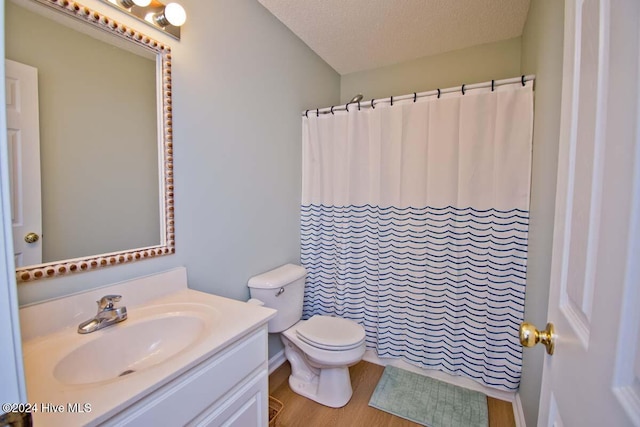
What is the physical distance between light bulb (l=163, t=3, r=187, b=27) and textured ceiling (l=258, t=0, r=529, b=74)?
74cm

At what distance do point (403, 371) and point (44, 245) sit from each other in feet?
6.89

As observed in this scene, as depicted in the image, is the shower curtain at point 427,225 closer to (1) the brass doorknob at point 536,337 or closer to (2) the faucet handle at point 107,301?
(1) the brass doorknob at point 536,337

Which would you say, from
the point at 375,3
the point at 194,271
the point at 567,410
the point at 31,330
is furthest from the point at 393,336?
the point at 375,3

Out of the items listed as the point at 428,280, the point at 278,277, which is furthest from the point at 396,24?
the point at 278,277

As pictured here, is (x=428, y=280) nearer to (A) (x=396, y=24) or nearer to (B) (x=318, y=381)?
(B) (x=318, y=381)

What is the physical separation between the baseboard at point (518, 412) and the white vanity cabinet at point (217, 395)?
136 centimetres

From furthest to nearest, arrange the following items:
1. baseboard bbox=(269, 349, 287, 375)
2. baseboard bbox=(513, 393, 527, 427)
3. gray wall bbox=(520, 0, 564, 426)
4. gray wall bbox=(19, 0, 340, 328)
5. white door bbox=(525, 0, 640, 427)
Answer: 1. baseboard bbox=(269, 349, 287, 375)
2. baseboard bbox=(513, 393, 527, 427)
3. gray wall bbox=(19, 0, 340, 328)
4. gray wall bbox=(520, 0, 564, 426)
5. white door bbox=(525, 0, 640, 427)

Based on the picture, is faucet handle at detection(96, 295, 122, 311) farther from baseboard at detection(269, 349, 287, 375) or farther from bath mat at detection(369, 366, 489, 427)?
bath mat at detection(369, 366, 489, 427)

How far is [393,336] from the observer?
6.51 ft

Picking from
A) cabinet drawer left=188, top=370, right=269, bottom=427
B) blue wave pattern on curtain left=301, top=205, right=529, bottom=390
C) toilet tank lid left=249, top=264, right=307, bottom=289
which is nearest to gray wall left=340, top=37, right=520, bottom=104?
blue wave pattern on curtain left=301, top=205, right=529, bottom=390

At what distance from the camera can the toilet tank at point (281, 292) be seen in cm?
168

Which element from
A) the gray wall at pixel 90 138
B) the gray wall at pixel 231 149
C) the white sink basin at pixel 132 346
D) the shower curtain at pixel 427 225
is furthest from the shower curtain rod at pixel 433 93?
the white sink basin at pixel 132 346

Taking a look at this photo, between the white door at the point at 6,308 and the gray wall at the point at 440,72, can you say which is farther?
the gray wall at the point at 440,72

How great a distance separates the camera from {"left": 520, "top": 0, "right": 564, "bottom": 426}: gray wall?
108 cm
